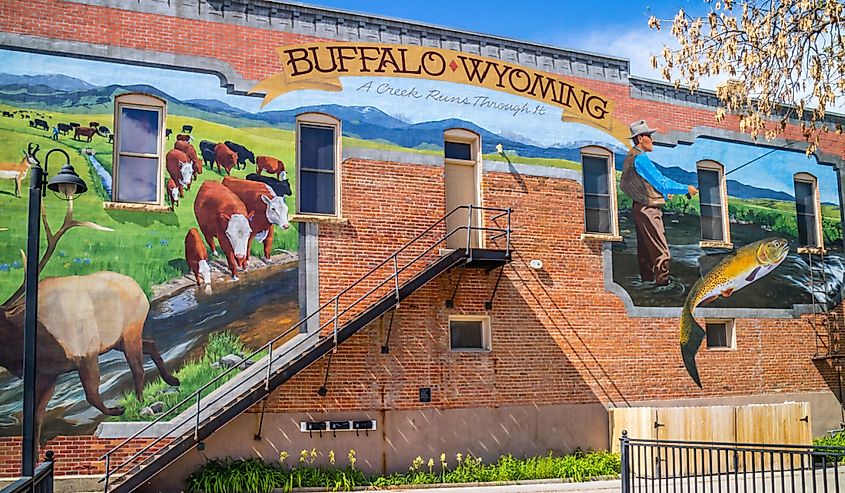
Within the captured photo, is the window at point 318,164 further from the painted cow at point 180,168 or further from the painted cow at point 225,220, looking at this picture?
the painted cow at point 180,168

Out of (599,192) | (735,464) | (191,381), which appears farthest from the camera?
(599,192)

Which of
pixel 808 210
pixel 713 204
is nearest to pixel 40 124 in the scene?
pixel 713 204

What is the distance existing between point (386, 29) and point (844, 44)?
890 centimetres

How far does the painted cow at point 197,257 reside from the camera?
15.4 m

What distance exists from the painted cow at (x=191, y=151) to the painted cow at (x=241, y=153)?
1.95 feet

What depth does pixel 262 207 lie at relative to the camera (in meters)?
16.0

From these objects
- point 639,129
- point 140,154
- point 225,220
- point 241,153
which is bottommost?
point 225,220

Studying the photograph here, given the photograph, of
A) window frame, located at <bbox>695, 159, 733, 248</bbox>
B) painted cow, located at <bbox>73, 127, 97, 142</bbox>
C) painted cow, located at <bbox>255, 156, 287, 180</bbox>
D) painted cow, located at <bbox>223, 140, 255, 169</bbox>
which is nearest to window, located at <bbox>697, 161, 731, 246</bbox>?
window frame, located at <bbox>695, 159, 733, 248</bbox>

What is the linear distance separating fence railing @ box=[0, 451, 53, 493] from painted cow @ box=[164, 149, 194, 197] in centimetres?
820

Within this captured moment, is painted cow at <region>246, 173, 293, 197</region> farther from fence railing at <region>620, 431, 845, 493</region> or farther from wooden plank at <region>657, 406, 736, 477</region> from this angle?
wooden plank at <region>657, 406, 736, 477</region>

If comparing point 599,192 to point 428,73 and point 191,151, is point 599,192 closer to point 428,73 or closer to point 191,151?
point 428,73

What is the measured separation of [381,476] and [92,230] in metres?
6.56

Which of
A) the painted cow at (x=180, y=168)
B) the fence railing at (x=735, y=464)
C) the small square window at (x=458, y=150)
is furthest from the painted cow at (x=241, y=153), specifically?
the fence railing at (x=735, y=464)

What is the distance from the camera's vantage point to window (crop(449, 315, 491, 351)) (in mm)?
17578
